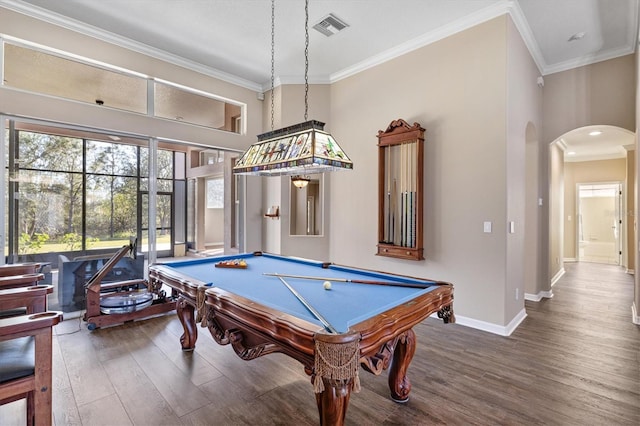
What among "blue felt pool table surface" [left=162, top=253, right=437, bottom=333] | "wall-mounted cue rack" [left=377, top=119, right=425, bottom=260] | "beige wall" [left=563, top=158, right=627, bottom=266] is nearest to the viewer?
"blue felt pool table surface" [left=162, top=253, right=437, bottom=333]

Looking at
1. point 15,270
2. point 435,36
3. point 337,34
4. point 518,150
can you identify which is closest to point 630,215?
point 518,150

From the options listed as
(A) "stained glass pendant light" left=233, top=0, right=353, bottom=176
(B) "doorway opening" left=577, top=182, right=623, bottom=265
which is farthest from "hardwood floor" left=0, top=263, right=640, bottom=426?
(B) "doorway opening" left=577, top=182, right=623, bottom=265

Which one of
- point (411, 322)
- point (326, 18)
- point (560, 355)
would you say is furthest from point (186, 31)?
point (560, 355)

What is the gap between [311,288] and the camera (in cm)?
214

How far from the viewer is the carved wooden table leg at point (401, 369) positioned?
85.0 inches

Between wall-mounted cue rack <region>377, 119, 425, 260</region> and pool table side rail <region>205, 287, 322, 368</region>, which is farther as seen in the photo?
wall-mounted cue rack <region>377, 119, 425, 260</region>

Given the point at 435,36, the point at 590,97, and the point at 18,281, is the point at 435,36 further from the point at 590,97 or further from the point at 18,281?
the point at 18,281

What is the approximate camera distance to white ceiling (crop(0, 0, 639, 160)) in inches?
131

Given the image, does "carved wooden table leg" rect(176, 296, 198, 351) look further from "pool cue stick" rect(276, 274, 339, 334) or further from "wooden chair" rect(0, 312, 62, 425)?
"wooden chair" rect(0, 312, 62, 425)

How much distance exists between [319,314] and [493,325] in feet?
8.85

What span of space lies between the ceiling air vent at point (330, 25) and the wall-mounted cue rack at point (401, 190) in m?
1.30

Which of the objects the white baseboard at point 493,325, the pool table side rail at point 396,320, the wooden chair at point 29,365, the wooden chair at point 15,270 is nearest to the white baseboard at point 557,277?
the white baseboard at point 493,325

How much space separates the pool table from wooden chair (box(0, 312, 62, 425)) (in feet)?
2.46

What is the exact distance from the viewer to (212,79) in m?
4.93
